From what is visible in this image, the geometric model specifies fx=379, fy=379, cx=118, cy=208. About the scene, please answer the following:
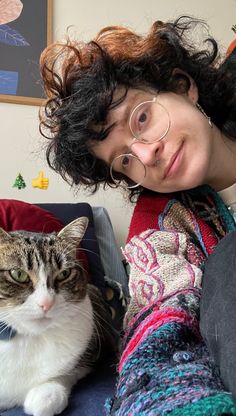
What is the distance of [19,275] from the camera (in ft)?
2.28

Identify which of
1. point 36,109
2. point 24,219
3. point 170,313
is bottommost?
point 24,219

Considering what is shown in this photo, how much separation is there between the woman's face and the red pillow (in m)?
0.38

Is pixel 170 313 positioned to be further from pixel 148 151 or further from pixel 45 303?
pixel 148 151

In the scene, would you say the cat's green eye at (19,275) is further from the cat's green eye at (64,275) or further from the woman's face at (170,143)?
the woman's face at (170,143)

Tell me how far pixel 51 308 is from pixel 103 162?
40 centimetres

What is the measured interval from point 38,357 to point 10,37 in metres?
1.30

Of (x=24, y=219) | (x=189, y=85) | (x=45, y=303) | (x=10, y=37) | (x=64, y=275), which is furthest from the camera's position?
(x=10, y=37)

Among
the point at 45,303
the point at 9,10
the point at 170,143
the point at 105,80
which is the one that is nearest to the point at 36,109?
the point at 9,10

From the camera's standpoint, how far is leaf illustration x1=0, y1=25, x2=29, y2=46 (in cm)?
151

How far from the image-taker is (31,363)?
2.24 feet

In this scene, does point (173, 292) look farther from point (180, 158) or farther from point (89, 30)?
point (89, 30)

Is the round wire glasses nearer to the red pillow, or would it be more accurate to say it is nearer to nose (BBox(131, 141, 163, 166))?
nose (BBox(131, 141, 163, 166))

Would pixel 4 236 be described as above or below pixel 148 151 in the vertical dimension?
below

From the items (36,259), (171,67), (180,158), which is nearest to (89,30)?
(171,67)
